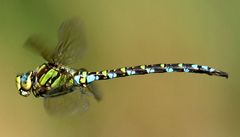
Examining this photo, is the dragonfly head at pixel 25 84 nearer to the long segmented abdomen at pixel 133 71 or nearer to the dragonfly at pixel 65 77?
the dragonfly at pixel 65 77

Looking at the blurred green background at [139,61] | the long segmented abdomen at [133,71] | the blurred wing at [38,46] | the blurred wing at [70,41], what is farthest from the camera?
the blurred green background at [139,61]

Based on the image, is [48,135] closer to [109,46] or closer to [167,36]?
[109,46]

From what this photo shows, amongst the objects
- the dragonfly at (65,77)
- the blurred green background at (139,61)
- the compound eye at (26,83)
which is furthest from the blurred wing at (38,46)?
the blurred green background at (139,61)

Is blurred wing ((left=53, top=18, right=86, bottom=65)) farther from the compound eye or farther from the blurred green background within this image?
the blurred green background

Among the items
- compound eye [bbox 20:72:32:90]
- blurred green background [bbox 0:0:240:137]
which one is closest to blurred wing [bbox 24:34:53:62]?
compound eye [bbox 20:72:32:90]

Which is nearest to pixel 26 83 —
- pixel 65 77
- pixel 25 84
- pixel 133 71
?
pixel 25 84
